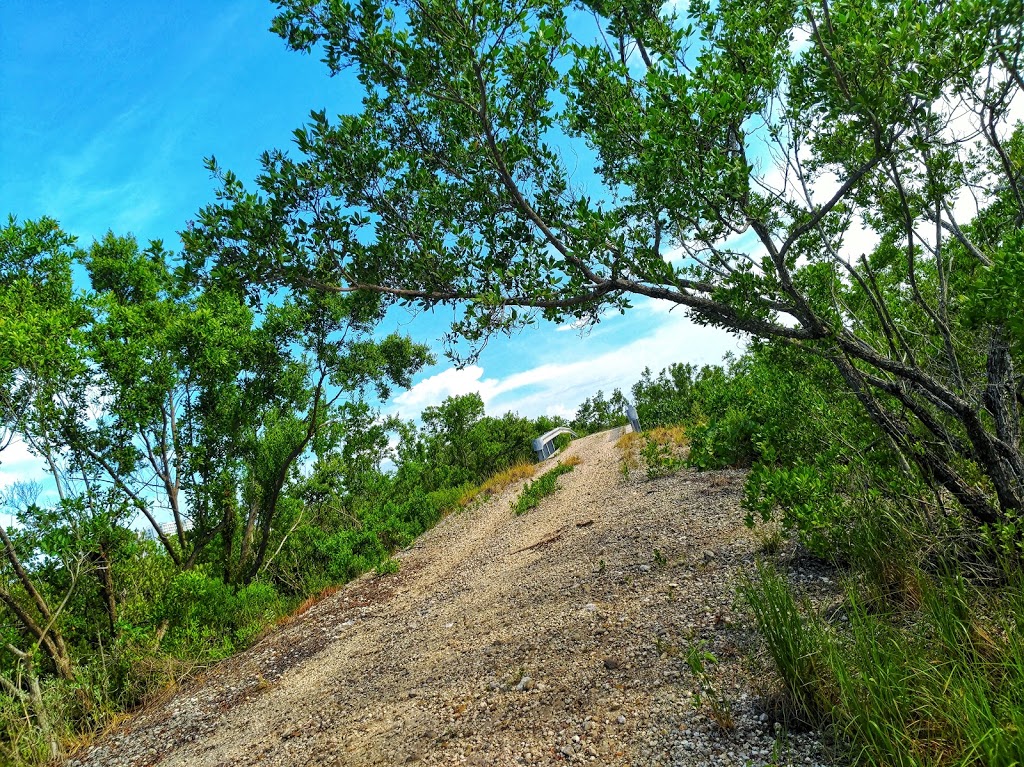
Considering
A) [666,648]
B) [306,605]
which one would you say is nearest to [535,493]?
[306,605]

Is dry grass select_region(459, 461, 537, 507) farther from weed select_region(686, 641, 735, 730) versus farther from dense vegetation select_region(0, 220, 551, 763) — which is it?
weed select_region(686, 641, 735, 730)

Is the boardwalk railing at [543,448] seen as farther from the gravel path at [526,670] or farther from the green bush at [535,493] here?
the gravel path at [526,670]

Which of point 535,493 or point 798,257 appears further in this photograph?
point 535,493

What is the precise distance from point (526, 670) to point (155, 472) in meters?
7.99

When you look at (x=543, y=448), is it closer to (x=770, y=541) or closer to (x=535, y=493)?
(x=535, y=493)

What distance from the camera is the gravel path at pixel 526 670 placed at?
9.62 ft

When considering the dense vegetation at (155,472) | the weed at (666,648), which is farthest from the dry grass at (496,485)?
the weed at (666,648)

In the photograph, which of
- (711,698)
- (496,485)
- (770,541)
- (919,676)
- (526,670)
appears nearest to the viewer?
(919,676)

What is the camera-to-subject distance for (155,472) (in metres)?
8.87

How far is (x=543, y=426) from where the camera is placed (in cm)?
3083

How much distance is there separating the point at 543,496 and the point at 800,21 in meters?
9.77

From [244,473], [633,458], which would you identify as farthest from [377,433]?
[633,458]

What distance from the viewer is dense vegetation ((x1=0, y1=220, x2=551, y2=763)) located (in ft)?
20.6

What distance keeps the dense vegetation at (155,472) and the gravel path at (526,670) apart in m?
0.98
